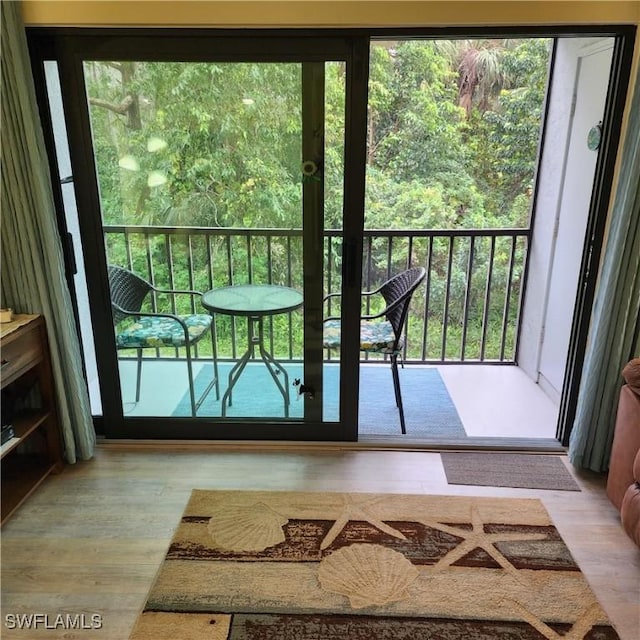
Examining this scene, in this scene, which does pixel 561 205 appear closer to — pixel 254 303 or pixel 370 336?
pixel 370 336

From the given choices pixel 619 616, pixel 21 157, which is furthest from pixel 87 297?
pixel 619 616

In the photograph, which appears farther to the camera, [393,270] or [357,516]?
[393,270]

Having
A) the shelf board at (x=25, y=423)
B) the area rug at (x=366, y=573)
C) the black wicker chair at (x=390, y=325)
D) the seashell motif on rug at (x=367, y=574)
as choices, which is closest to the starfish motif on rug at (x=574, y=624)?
the area rug at (x=366, y=573)

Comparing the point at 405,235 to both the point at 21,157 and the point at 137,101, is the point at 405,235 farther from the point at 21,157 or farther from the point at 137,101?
the point at 21,157

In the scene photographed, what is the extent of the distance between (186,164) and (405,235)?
1.86 meters

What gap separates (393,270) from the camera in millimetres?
3945

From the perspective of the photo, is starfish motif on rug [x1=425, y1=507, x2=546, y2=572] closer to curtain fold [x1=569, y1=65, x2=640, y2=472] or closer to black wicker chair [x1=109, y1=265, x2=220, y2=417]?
curtain fold [x1=569, y1=65, x2=640, y2=472]

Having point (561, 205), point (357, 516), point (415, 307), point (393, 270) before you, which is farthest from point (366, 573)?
point (415, 307)

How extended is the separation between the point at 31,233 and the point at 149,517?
1.33 m

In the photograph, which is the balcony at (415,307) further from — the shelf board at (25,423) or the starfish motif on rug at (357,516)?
the starfish motif on rug at (357,516)

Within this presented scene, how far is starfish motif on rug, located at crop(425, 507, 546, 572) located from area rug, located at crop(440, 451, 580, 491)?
308 mm

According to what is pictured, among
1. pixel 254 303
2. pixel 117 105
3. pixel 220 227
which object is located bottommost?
pixel 254 303

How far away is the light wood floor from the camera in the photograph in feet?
5.83

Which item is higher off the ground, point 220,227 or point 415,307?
point 220,227
